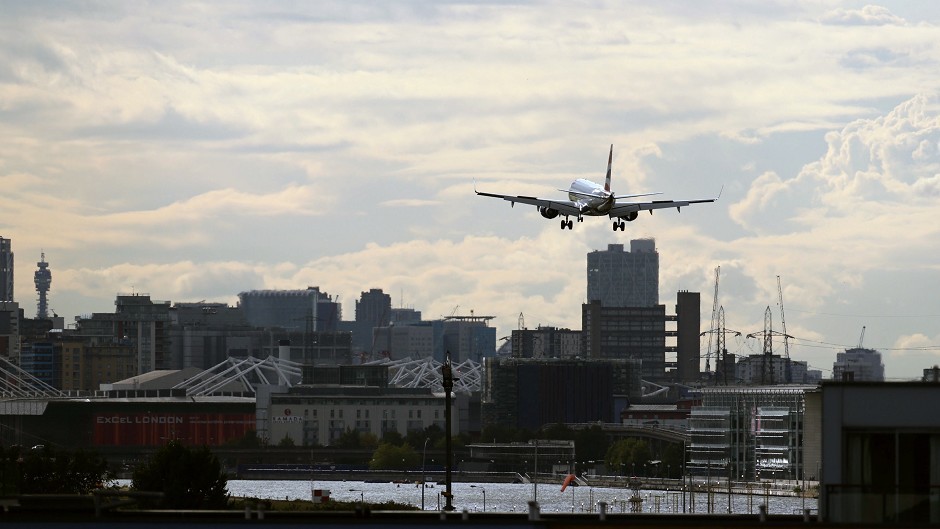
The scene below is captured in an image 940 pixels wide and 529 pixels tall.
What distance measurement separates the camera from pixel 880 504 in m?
43.2

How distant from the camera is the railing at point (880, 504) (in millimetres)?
42938

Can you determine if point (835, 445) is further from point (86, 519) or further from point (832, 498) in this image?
point (86, 519)

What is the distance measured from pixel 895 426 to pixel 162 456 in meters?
107

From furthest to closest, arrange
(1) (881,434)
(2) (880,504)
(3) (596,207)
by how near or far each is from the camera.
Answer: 1. (3) (596,207)
2. (1) (881,434)
3. (2) (880,504)

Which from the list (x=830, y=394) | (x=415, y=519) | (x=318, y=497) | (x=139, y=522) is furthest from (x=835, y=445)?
(x=318, y=497)

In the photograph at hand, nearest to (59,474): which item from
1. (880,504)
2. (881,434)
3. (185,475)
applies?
(185,475)

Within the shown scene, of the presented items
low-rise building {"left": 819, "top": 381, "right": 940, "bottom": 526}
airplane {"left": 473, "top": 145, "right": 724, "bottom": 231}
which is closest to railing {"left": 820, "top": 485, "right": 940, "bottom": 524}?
low-rise building {"left": 819, "top": 381, "right": 940, "bottom": 526}

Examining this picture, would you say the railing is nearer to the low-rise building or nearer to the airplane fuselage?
the low-rise building

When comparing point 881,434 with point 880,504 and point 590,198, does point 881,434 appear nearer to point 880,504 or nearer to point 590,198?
point 880,504

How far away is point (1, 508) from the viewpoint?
48844 mm

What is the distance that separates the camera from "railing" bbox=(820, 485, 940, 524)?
4294 centimetres

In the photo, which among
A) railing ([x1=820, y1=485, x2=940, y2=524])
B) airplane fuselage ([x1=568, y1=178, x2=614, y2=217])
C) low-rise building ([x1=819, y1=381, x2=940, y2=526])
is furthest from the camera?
airplane fuselage ([x1=568, y1=178, x2=614, y2=217])

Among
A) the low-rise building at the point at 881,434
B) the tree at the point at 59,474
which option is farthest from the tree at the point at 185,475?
the low-rise building at the point at 881,434

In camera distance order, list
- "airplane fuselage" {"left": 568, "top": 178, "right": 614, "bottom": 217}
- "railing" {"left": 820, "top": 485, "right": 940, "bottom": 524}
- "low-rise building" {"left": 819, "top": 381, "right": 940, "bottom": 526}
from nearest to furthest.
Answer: "railing" {"left": 820, "top": 485, "right": 940, "bottom": 524}, "low-rise building" {"left": 819, "top": 381, "right": 940, "bottom": 526}, "airplane fuselage" {"left": 568, "top": 178, "right": 614, "bottom": 217}
